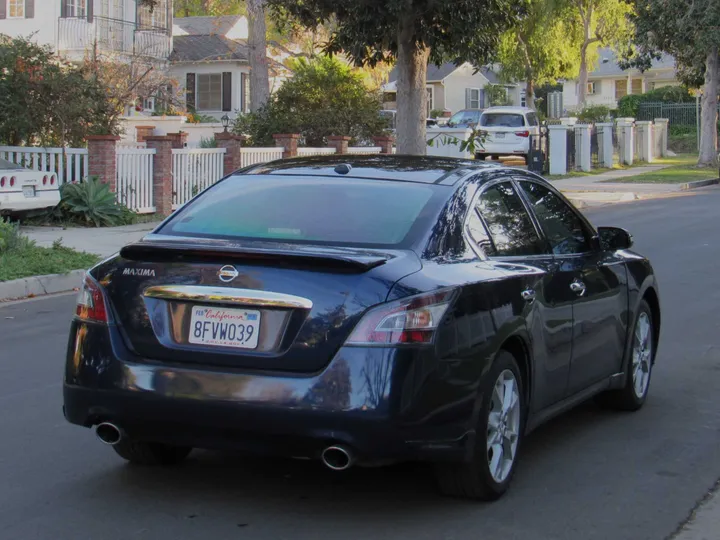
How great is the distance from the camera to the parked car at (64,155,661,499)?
4898 millimetres

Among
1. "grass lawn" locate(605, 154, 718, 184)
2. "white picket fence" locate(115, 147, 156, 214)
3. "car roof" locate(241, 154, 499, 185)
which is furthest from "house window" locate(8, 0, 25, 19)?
"car roof" locate(241, 154, 499, 185)

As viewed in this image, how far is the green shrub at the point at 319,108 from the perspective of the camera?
2788 cm

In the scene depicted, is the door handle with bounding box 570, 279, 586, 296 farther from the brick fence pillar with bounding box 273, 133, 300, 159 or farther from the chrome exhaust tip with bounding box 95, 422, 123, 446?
the brick fence pillar with bounding box 273, 133, 300, 159

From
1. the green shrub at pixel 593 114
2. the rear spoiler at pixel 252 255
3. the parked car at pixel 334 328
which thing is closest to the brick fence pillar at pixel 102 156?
the parked car at pixel 334 328

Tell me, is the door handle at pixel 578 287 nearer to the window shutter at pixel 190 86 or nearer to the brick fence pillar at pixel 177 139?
the brick fence pillar at pixel 177 139

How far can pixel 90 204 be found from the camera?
19344 millimetres

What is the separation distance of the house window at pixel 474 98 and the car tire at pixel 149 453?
224ft

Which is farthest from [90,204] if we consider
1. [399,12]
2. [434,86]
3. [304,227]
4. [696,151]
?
[434,86]

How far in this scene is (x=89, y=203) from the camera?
19.3m

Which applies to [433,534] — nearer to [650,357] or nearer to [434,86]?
[650,357]

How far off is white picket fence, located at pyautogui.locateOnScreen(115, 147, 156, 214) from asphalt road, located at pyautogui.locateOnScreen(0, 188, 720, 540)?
12.6 metres

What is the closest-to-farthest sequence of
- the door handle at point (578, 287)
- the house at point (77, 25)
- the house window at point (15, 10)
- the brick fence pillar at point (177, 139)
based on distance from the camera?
the door handle at point (578, 287), the brick fence pillar at point (177, 139), the house at point (77, 25), the house window at point (15, 10)

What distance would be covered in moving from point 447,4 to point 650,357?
13.8 meters

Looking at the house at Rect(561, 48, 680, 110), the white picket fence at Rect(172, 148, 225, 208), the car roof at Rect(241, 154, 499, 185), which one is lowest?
the car roof at Rect(241, 154, 499, 185)
